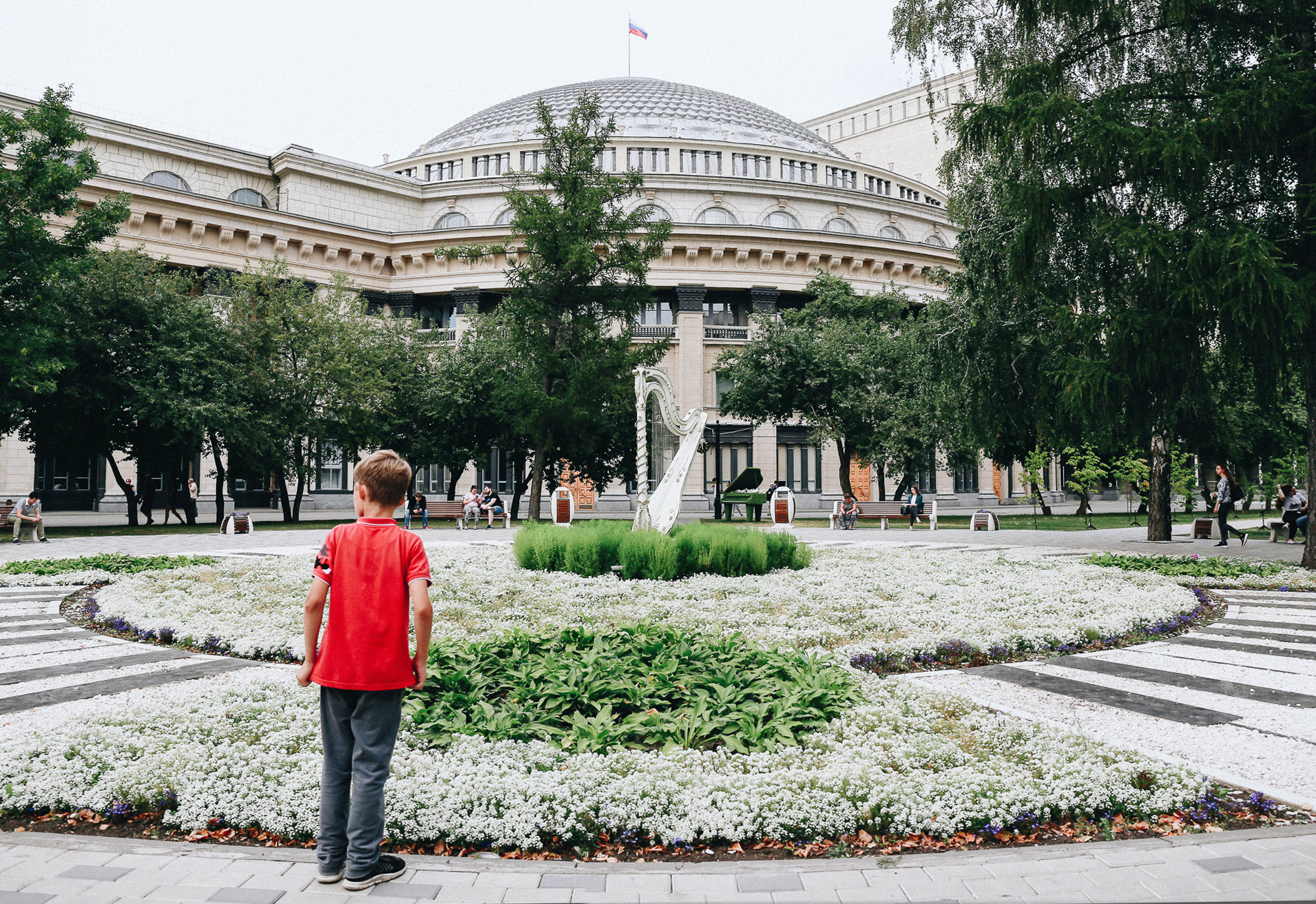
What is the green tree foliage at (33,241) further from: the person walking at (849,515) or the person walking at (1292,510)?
the person walking at (1292,510)

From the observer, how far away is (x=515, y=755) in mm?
4160

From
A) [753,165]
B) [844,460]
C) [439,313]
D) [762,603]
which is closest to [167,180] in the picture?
[439,313]

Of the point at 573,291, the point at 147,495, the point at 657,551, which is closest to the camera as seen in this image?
the point at 657,551

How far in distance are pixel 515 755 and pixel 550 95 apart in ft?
241

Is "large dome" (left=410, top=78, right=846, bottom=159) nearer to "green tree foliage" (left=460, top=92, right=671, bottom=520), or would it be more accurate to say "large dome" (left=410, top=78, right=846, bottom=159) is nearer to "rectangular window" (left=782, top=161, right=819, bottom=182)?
"rectangular window" (left=782, top=161, right=819, bottom=182)

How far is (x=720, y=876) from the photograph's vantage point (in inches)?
123

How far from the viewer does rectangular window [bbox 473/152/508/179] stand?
187 feet

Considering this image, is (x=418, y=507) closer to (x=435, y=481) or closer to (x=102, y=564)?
(x=102, y=564)

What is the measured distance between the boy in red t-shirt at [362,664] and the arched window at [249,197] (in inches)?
2002

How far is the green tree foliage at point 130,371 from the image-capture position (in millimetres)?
25969

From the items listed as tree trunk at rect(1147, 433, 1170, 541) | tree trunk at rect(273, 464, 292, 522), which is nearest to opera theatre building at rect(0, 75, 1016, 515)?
tree trunk at rect(273, 464, 292, 522)

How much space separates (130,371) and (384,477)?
2956 cm

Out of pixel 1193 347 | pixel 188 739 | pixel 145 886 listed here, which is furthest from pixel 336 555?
pixel 1193 347

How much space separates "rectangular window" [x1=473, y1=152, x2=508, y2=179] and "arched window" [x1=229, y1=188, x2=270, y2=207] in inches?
593
